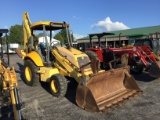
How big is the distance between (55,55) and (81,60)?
0.97 metres

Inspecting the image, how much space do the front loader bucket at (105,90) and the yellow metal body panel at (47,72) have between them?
179 centimetres

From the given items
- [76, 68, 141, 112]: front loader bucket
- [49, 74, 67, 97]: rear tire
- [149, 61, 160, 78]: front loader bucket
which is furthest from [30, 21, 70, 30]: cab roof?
[149, 61, 160, 78]: front loader bucket

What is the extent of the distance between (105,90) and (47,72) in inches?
83.6

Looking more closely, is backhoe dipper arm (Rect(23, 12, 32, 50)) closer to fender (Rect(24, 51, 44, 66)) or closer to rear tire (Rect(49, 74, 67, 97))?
fender (Rect(24, 51, 44, 66))

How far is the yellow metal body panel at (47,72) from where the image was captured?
7377 mm

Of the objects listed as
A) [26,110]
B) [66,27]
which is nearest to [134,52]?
[66,27]

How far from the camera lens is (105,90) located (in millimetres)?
6461

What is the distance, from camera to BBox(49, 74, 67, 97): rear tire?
6.59 m

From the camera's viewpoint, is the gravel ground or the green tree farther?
the green tree

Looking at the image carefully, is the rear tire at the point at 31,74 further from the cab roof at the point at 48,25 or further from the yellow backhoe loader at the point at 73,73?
the cab roof at the point at 48,25

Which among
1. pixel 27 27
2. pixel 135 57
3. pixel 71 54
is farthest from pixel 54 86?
pixel 135 57

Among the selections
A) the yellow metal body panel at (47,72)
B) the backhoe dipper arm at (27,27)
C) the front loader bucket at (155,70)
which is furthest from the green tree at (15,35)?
the front loader bucket at (155,70)

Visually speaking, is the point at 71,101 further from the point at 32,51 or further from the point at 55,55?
the point at 32,51

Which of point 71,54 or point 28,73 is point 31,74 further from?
point 71,54
